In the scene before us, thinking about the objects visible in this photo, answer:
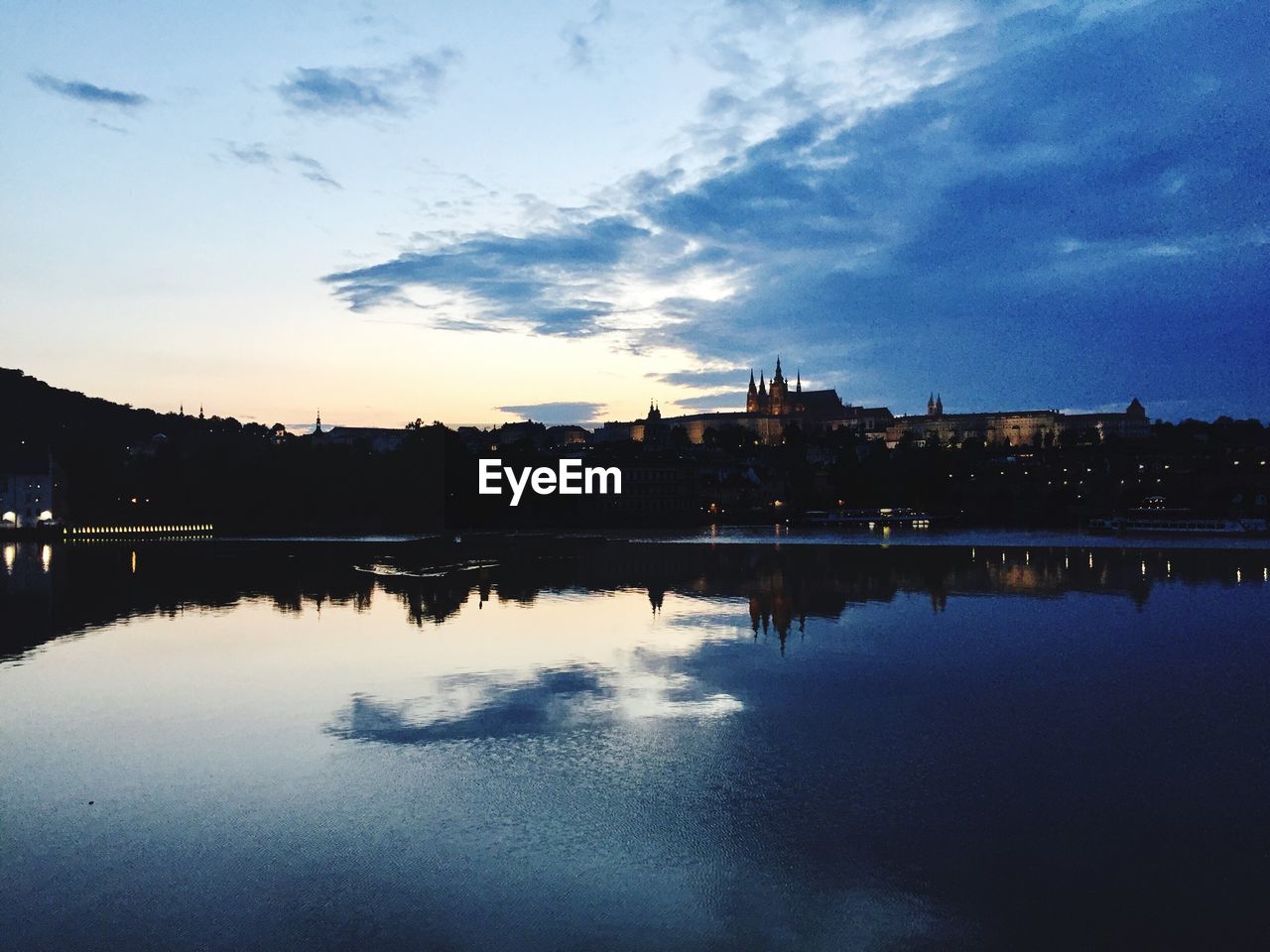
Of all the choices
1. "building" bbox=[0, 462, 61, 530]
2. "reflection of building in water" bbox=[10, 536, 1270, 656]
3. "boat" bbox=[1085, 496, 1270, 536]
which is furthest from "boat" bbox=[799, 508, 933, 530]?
"building" bbox=[0, 462, 61, 530]

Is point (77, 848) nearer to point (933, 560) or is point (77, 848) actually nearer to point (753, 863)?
point (753, 863)

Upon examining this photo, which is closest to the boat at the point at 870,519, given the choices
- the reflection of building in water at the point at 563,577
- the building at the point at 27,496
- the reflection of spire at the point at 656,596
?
the reflection of building in water at the point at 563,577

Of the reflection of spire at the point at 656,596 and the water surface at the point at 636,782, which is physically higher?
the reflection of spire at the point at 656,596

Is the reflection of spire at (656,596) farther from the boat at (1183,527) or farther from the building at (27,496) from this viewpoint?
the building at (27,496)

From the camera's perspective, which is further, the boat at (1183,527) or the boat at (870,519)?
the boat at (870,519)

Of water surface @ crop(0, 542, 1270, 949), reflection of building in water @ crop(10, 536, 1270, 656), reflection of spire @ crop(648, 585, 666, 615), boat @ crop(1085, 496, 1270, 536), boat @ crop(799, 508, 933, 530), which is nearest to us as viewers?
water surface @ crop(0, 542, 1270, 949)

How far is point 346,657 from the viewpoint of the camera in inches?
1037

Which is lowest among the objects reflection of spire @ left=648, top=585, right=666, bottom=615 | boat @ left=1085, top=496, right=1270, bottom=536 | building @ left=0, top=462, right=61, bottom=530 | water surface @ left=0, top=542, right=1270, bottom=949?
water surface @ left=0, top=542, right=1270, bottom=949

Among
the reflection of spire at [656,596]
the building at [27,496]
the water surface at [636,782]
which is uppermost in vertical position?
the building at [27,496]

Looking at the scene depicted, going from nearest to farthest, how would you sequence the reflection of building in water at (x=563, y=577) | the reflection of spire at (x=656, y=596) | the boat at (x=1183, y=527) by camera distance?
the reflection of spire at (x=656, y=596) < the reflection of building in water at (x=563, y=577) < the boat at (x=1183, y=527)

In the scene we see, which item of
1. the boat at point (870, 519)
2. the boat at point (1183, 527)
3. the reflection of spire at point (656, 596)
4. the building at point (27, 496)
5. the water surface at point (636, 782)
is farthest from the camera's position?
the boat at point (870, 519)

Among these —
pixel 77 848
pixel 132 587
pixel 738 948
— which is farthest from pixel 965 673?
pixel 132 587

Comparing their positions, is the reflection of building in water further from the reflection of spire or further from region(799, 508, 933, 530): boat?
region(799, 508, 933, 530): boat

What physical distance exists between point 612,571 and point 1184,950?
145 ft
